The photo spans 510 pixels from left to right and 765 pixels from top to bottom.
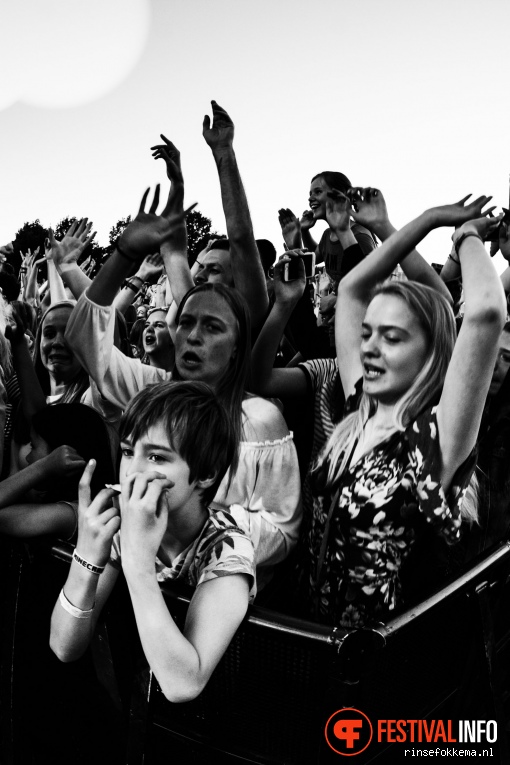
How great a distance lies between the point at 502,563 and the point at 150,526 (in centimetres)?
85

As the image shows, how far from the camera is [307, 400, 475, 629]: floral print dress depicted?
1727mm

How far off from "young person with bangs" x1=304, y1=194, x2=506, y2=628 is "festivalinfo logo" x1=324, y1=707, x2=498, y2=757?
1.03 feet

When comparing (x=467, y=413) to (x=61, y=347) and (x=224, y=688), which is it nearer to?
(x=224, y=688)

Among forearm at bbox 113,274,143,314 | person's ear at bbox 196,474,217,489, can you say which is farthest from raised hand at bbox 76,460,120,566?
forearm at bbox 113,274,143,314

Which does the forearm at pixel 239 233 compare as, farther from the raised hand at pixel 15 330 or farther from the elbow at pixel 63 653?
the elbow at pixel 63 653

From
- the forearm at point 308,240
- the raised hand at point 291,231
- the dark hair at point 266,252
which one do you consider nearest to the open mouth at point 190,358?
the raised hand at point 291,231

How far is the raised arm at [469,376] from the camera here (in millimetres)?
1753

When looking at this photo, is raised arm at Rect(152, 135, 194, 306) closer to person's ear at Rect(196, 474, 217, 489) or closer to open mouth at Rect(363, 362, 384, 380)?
open mouth at Rect(363, 362, 384, 380)

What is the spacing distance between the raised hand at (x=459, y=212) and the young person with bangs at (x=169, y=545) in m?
0.96

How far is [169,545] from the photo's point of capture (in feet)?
4.99

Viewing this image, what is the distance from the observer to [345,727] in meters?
1.14

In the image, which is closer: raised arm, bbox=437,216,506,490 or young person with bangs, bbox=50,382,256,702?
young person with bangs, bbox=50,382,256,702

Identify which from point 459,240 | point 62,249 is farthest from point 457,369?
point 62,249

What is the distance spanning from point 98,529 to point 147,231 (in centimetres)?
120
